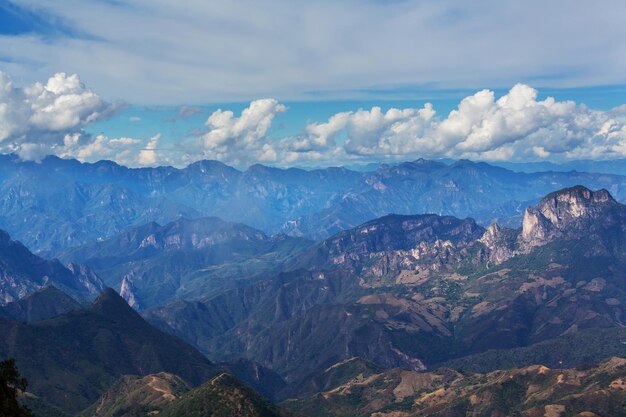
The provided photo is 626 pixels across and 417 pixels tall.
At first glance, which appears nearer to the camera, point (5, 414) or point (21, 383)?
point (5, 414)
